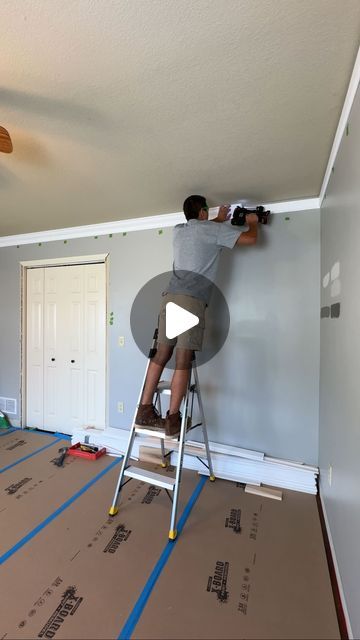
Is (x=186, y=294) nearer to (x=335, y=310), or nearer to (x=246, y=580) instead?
(x=335, y=310)

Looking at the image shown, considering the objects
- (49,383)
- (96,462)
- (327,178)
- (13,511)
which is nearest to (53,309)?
(49,383)

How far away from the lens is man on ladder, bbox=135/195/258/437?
6.26 feet

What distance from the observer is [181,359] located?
191cm

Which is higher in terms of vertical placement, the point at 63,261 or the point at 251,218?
the point at 251,218

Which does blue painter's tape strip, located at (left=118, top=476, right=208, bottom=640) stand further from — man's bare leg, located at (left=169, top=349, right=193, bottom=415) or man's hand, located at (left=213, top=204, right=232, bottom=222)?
man's hand, located at (left=213, top=204, right=232, bottom=222)

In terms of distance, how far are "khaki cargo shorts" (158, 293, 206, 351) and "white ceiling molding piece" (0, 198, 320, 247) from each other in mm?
1079

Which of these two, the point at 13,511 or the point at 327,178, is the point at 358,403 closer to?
the point at 327,178

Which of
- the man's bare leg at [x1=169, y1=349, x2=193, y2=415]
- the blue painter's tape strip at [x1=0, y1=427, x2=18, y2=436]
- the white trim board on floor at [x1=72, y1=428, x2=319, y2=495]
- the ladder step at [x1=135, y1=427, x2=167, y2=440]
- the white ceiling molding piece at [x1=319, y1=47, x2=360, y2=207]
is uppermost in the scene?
the white ceiling molding piece at [x1=319, y1=47, x2=360, y2=207]

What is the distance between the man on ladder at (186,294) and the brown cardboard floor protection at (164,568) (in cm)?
71

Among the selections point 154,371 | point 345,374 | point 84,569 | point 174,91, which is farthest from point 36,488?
point 174,91

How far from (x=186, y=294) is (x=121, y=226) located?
153cm

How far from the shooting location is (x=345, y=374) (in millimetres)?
1423
